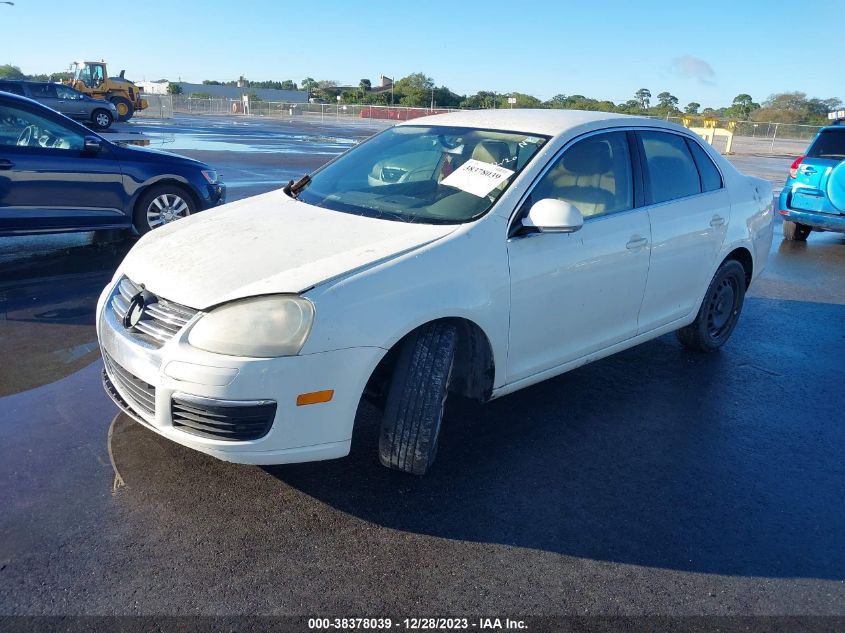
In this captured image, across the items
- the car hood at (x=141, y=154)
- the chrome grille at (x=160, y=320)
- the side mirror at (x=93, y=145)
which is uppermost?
the side mirror at (x=93, y=145)

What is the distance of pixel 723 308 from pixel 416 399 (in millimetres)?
3169

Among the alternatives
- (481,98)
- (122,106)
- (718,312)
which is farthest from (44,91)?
(481,98)

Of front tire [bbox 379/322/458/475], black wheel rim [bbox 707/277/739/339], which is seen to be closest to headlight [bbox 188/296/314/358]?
front tire [bbox 379/322/458/475]

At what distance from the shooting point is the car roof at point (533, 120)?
388 cm

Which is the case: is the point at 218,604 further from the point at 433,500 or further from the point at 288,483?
the point at 433,500

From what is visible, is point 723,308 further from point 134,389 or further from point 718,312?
point 134,389

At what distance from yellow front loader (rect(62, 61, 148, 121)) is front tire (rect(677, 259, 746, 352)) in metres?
35.0

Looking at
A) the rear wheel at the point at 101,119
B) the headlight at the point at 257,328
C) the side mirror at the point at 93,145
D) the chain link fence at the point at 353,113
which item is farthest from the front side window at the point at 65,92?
the headlight at the point at 257,328

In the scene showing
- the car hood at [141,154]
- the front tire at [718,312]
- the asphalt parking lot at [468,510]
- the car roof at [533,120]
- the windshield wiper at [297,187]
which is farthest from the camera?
the car hood at [141,154]

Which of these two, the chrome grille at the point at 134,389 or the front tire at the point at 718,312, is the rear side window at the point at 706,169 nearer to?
the front tire at the point at 718,312

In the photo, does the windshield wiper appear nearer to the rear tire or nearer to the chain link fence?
the rear tire

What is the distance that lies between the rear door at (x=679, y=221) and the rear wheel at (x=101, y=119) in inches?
1069

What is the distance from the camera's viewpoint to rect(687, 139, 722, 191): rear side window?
4691mm

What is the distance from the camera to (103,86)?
3419 centimetres
